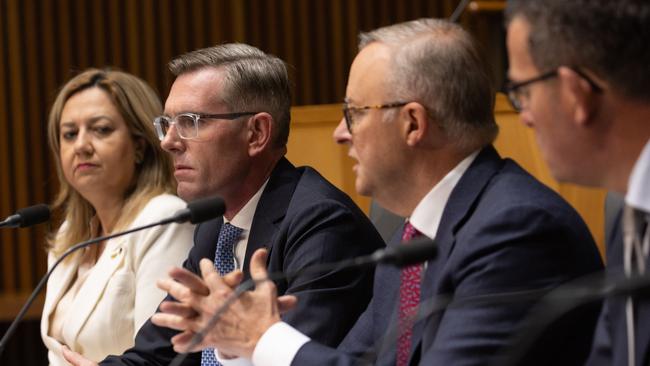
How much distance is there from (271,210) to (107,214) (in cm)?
106

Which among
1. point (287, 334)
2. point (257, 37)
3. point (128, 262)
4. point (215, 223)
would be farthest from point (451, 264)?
point (257, 37)

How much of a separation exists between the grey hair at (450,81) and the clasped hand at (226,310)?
461mm

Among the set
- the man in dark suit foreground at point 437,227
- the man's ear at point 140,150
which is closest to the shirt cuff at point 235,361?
the man in dark suit foreground at point 437,227

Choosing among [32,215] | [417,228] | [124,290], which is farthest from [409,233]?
[124,290]

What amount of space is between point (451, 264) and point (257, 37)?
371 centimetres

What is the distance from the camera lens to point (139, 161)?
363cm

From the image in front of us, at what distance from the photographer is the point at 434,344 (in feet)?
6.09

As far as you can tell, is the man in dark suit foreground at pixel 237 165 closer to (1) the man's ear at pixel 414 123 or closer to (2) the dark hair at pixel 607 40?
(1) the man's ear at pixel 414 123

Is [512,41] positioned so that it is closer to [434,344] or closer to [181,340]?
[434,344]

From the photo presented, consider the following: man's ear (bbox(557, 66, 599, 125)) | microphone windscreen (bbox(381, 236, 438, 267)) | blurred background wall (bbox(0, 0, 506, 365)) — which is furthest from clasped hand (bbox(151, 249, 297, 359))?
blurred background wall (bbox(0, 0, 506, 365))

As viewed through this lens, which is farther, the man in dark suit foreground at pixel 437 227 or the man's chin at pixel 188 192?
the man's chin at pixel 188 192

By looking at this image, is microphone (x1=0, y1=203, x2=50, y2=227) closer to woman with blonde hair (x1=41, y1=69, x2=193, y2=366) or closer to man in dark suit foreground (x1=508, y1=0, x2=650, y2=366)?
woman with blonde hair (x1=41, y1=69, x2=193, y2=366)

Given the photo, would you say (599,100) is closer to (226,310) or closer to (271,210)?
(226,310)

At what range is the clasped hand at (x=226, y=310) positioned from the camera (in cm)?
204
